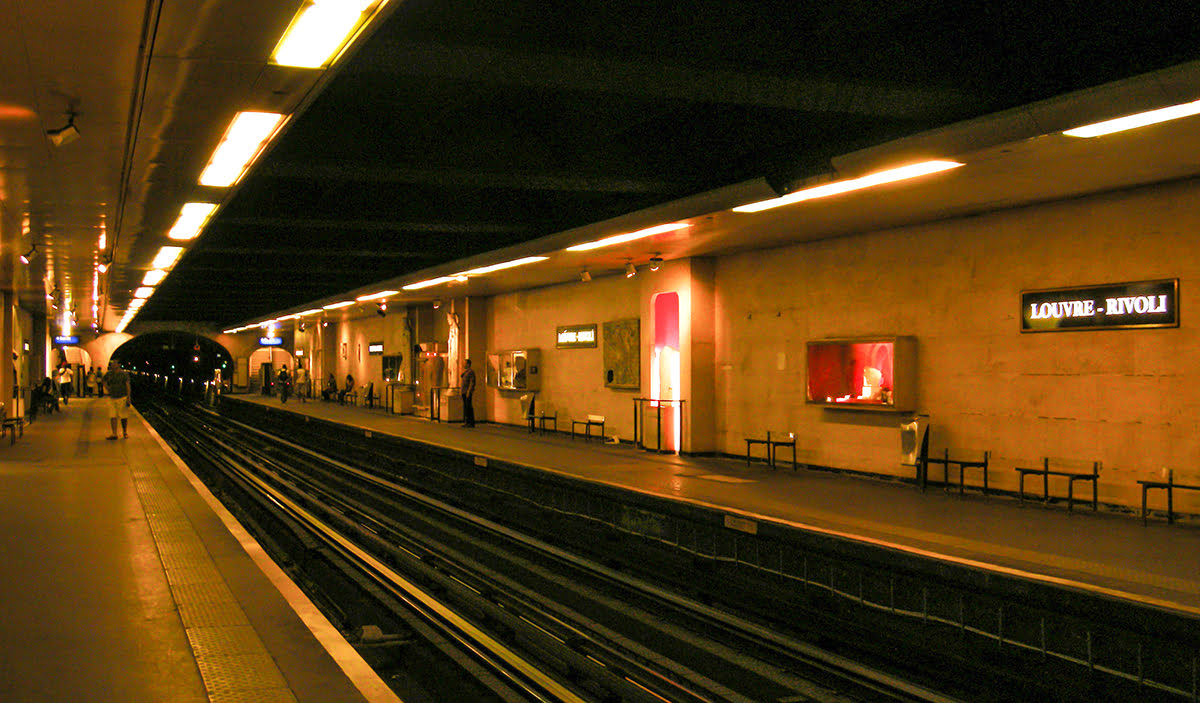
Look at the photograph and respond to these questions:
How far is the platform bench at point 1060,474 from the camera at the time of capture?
850 cm

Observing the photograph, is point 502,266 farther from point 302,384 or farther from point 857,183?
point 302,384

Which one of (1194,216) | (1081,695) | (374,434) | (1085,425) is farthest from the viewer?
(374,434)

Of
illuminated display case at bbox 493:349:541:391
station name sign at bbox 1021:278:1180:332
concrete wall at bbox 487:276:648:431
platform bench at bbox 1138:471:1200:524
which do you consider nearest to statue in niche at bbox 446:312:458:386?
concrete wall at bbox 487:276:648:431

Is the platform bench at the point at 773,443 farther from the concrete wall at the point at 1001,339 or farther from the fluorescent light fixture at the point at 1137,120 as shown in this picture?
the fluorescent light fixture at the point at 1137,120

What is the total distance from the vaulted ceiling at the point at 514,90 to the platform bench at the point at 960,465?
11.5 ft

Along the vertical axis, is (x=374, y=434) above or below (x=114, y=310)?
below

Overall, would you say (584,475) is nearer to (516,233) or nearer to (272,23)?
(516,233)

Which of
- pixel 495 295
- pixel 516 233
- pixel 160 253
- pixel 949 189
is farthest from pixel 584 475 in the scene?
pixel 495 295

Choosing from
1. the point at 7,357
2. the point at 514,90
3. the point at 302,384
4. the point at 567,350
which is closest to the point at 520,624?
the point at 514,90

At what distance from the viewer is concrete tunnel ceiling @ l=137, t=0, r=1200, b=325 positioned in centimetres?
564

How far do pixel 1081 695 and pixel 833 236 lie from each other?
6.82 meters

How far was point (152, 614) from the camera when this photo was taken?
5.16 metres

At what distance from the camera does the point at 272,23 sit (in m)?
3.85

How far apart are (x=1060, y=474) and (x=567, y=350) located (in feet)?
36.3
